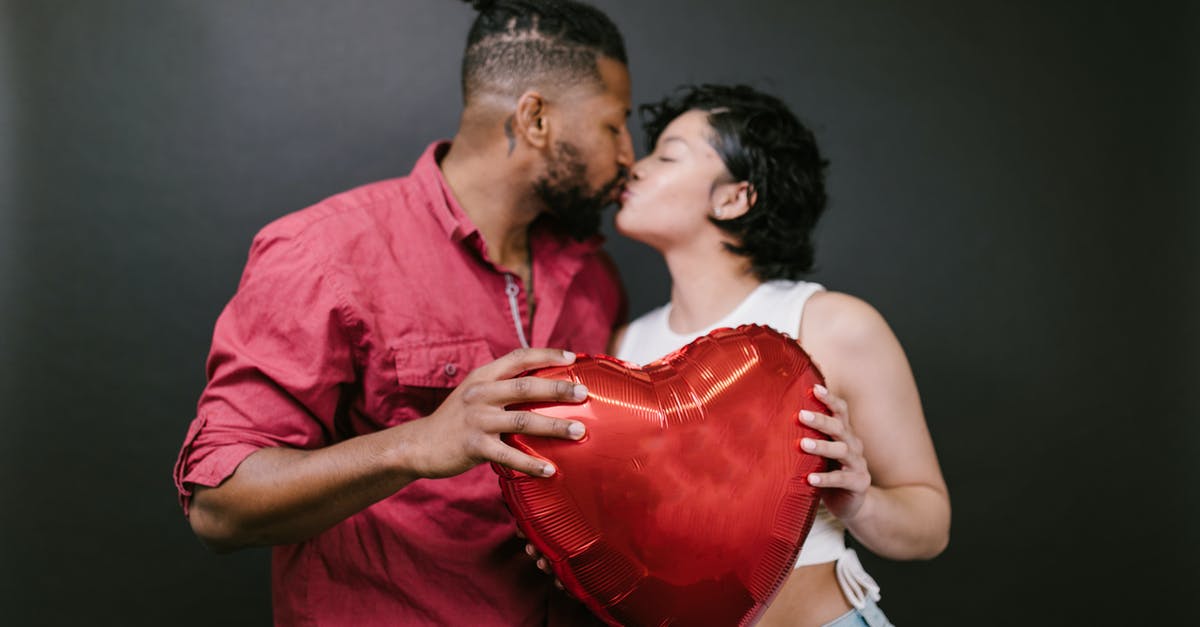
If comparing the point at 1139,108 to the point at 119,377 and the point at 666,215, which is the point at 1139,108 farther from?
the point at 119,377

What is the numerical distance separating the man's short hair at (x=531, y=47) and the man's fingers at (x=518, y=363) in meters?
0.76

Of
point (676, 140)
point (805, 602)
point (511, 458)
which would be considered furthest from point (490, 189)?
point (805, 602)

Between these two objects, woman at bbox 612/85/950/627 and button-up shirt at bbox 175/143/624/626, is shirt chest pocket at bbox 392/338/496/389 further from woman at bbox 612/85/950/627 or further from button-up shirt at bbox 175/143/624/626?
woman at bbox 612/85/950/627

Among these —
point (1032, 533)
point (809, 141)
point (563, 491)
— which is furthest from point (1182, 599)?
point (563, 491)

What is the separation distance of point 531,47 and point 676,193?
1.24ft

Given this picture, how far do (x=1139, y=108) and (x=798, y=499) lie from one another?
1.70 metres

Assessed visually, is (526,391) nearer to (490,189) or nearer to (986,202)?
(490,189)

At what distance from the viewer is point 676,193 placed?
65.9 inches

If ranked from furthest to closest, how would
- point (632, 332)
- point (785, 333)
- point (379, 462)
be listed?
1. point (632, 332)
2. point (785, 333)
3. point (379, 462)

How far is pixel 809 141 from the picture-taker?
176cm

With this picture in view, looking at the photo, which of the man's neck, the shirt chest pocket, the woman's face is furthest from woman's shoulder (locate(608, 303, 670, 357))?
the shirt chest pocket

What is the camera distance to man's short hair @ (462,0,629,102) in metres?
1.63

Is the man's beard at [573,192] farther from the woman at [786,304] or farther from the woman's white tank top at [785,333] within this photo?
the woman's white tank top at [785,333]

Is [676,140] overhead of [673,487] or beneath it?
overhead
